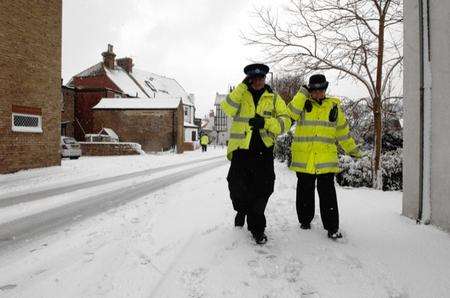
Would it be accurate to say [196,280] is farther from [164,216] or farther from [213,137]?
[213,137]

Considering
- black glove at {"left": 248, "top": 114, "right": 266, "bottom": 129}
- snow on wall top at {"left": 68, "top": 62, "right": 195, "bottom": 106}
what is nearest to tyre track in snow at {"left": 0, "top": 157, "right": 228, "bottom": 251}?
black glove at {"left": 248, "top": 114, "right": 266, "bottom": 129}

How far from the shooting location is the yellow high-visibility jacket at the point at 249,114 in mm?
3709

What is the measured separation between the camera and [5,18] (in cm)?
1112

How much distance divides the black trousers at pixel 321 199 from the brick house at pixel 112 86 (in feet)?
103

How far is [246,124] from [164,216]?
84.5 inches

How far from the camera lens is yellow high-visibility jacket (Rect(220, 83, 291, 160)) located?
371cm

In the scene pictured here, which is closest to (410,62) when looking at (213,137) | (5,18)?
(5,18)

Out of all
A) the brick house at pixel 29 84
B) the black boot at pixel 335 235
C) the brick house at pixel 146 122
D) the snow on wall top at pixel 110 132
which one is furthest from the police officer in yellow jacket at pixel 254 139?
the snow on wall top at pixel 110 132

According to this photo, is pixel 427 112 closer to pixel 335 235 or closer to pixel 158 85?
pixel 335 235

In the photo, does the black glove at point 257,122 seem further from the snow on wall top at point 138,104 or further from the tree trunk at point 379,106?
the snow on wall top at point 138,104

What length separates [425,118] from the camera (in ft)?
14.0

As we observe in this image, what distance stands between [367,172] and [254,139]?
18.1 feet

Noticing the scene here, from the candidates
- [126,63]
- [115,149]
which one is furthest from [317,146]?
[126,63]

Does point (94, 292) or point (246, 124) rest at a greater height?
point (246, 124)
